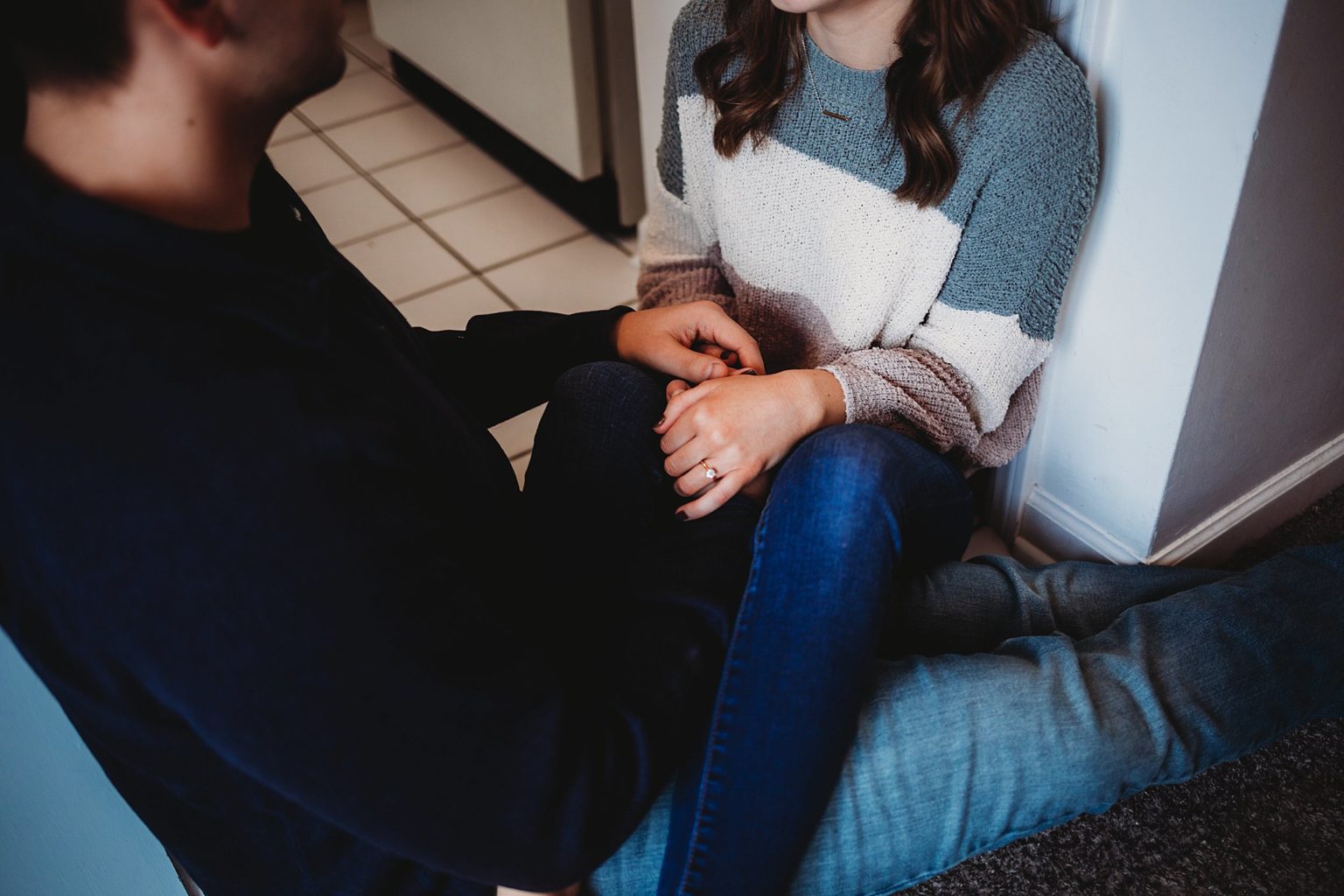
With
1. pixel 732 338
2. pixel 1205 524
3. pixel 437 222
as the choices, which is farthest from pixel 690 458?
pixel 437 222

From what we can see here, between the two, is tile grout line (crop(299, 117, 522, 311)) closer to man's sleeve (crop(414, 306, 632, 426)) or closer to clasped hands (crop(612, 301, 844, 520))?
man's sleeve (crop(414, 306, 632, 426))

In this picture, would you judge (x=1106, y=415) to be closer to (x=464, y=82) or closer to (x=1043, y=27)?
(x=1043, y=27)

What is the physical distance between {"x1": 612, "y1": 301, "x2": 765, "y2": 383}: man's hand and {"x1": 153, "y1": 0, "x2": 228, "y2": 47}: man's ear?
58 cm

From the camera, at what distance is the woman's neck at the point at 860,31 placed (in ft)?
3.23

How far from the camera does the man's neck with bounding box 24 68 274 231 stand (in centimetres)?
61

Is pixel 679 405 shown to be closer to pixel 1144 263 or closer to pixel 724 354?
pixel 724 354

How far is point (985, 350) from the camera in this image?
1.06 metres

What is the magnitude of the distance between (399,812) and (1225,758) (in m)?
0.81

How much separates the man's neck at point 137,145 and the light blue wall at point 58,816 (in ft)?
2.05

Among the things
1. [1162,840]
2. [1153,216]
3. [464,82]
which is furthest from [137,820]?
[464,82]

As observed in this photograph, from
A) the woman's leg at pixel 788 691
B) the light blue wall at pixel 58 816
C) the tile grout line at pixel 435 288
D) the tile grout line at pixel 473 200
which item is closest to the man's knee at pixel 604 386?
the woman's leg at pixel 788 691

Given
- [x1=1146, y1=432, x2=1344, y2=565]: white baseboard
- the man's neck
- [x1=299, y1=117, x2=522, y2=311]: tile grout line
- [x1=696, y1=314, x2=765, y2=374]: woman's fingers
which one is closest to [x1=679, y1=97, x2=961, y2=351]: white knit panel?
[x1=696, y1=314, x2=765, y2=374]: woman's fingers

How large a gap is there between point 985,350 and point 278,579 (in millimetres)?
742

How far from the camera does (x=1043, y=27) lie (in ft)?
3.37
